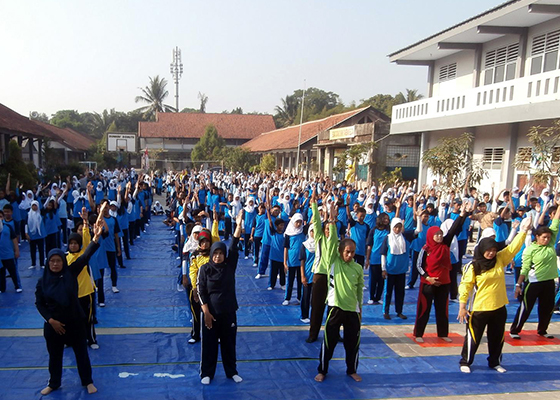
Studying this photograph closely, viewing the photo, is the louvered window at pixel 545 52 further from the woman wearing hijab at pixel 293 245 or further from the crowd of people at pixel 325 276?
the woman wearing hijab at pixel 293 245

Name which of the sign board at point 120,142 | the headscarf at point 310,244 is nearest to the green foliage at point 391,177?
the headscarf at point 310,244

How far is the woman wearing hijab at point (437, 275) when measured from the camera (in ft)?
17.6

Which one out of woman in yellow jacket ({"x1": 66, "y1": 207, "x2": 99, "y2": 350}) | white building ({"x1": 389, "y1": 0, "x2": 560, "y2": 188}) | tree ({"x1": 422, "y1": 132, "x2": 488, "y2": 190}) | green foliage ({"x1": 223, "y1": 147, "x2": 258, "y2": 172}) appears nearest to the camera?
woman in yellow jacket ({"x1": 66, "y1": 207, "x2": 99, "y2": 350})

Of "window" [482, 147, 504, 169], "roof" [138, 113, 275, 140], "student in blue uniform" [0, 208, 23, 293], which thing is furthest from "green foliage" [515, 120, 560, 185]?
"roof" [138, 113, 275, 140]

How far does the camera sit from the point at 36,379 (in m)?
4.38

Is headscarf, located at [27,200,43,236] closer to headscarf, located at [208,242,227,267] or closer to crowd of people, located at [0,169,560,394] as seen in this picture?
crowd of people, located at [0,169,560,394]

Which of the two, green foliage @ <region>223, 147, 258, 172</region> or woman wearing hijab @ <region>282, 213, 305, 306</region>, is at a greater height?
green foliage @ <region>223, 147, 258, 172</region>

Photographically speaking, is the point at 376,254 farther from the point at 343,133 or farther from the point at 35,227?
the point at 343,133

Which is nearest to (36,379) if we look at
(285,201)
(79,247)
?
(79,247)

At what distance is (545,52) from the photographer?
1334 centimetres

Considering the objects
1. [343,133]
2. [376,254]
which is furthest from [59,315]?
[343,133]

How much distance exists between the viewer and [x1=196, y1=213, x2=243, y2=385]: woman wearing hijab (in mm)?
4238

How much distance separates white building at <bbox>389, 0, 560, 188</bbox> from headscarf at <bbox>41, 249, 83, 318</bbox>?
11939 millimetres

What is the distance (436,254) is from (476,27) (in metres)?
11.8
